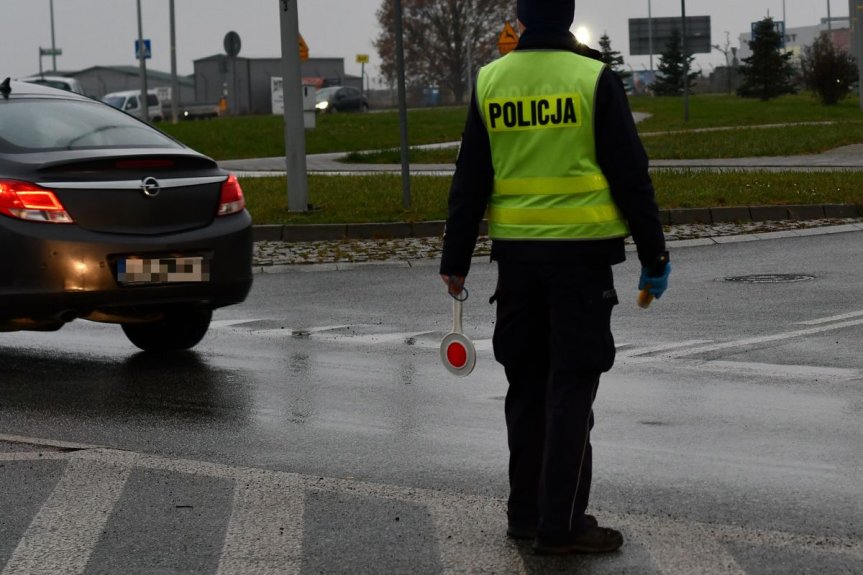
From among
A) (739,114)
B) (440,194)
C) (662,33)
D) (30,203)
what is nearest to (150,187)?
(30,203)

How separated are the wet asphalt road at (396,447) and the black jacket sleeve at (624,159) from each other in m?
0.97

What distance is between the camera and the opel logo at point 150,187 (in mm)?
8633

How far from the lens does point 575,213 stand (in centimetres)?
489

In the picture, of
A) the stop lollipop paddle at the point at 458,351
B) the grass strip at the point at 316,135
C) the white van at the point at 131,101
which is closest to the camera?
the stop lollipop paddle at the point at 458,351

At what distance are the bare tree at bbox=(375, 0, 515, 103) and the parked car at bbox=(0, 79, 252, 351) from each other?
77985mm

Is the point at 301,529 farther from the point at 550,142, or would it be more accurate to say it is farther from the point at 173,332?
the point at 173,332

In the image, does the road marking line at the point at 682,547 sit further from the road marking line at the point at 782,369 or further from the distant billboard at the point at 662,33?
the distant billboard at the point at 662,33

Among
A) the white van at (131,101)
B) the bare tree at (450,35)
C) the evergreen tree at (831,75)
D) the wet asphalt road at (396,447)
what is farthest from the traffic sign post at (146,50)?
the wet asphalt road at (396,447)

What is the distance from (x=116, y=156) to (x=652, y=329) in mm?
3278

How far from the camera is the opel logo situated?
8633 mm

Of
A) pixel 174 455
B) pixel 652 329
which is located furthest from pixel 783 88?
pixel 174 455

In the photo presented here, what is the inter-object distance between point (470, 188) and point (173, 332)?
16.3 ft

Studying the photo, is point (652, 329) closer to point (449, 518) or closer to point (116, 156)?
point (116, 156)

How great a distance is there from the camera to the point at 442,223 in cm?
1661
